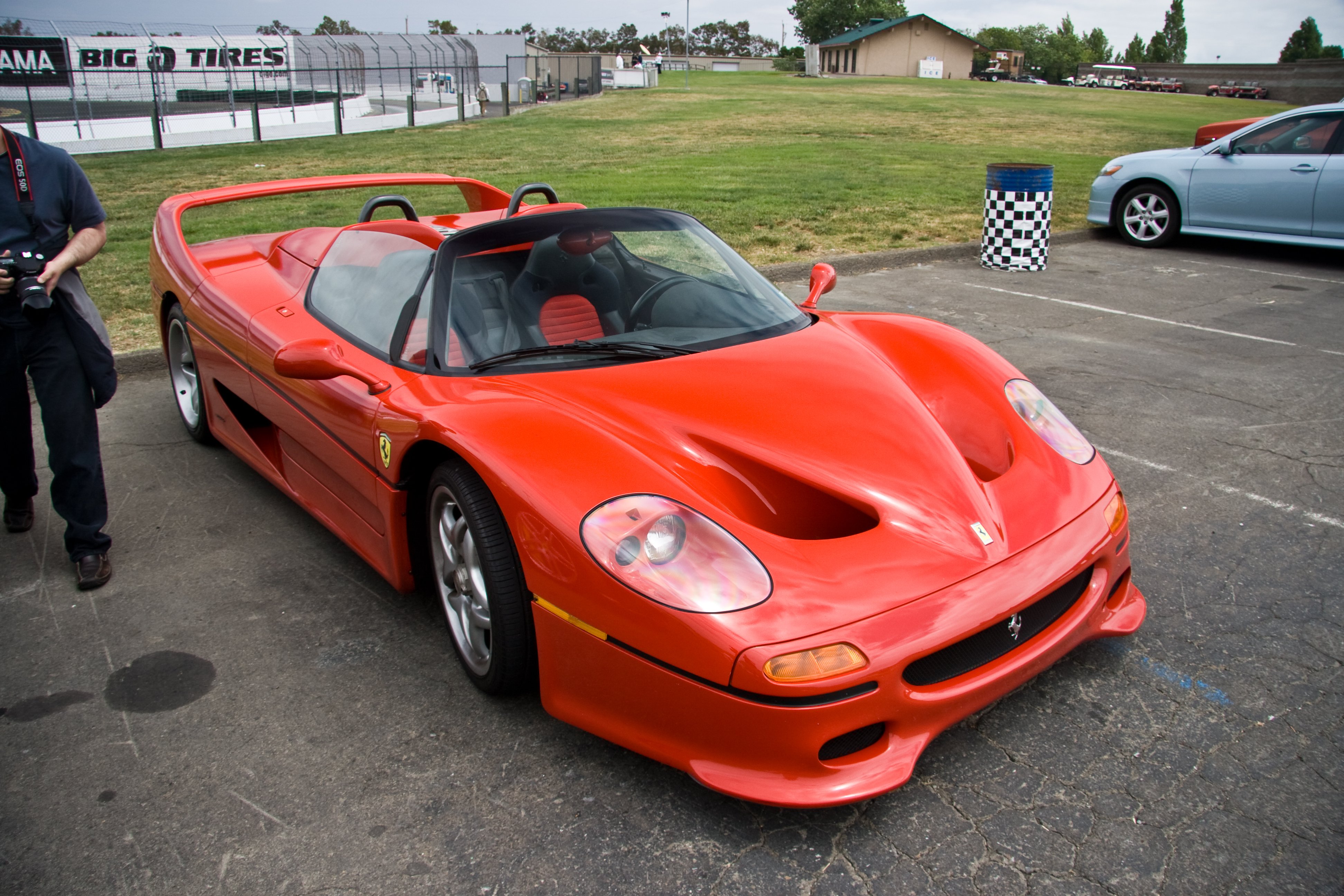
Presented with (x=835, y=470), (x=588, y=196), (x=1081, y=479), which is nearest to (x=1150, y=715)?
(x=1081, y=479)

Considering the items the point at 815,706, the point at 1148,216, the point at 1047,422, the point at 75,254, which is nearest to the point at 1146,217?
Result: the point at 1148,216

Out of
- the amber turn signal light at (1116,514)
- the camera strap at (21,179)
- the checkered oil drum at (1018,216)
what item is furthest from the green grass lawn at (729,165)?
the amber turn signal light at (1116,514)

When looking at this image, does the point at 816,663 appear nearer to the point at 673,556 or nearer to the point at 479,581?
the point at 673,556

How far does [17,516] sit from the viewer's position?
3.41m

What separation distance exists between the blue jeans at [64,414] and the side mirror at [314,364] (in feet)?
3.06

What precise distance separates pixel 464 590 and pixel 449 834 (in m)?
0.66

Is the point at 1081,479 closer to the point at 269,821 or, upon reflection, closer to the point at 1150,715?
the point at 1150,715

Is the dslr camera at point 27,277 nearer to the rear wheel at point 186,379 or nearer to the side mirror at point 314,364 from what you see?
the side mirror at point 314,364

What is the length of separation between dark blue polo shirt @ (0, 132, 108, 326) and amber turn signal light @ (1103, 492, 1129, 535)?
3.19m

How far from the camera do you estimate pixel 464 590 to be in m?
2.42

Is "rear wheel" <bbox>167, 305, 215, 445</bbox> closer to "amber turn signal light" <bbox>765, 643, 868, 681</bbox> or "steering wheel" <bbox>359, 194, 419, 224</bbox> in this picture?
"steering wheel" <bbox>359, 194, 419, 224</bbox>

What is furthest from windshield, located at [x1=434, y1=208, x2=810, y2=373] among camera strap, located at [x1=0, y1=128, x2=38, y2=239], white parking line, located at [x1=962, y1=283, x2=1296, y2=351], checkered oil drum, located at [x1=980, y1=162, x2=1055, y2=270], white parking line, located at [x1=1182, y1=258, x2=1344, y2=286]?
white parking line, located at [x1=1182, y1=258, x2=1344, y2=286]

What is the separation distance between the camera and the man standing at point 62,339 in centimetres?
289

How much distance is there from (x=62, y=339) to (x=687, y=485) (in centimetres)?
227
